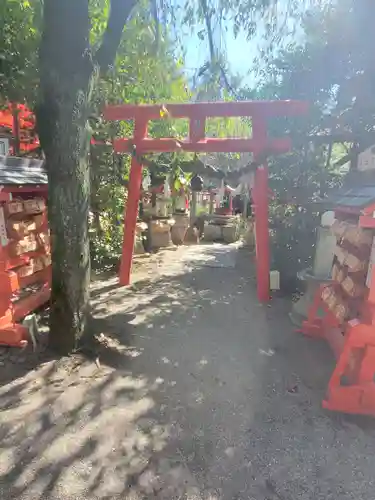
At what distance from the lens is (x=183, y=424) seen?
8.54ft

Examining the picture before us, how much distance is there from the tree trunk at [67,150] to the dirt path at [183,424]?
0.57 meters

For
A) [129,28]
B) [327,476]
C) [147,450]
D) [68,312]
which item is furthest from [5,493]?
[129,28]

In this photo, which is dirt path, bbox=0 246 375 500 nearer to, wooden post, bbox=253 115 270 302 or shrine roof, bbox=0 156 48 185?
wooden post, bbox=253 115 270 302

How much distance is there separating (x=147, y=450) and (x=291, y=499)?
93 centimetres

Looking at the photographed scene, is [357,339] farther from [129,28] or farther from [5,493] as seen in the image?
[129,28]

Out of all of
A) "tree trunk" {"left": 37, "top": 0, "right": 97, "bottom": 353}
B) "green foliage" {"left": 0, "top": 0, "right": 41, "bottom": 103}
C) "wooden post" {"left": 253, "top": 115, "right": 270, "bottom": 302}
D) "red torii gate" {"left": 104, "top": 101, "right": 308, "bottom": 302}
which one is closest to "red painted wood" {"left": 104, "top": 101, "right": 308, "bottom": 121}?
"red torii gate" {"left": 104, "top": 101, "right": 308, "bottom": 302}

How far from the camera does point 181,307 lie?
515 centimetres

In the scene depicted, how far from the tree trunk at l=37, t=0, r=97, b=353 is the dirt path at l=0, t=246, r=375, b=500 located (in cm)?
57

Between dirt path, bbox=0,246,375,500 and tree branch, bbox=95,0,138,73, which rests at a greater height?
tree branch, bbox=95,0,138,73

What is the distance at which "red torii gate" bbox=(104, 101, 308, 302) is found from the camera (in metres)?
4.79

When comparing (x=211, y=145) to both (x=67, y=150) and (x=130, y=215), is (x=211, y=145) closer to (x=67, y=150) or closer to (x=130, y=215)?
(x=130, y=215)

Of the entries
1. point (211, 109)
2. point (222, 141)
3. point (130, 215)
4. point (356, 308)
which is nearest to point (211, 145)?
point (222, 141)

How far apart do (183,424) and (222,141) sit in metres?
4.04

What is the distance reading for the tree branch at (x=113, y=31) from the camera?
120 inches
